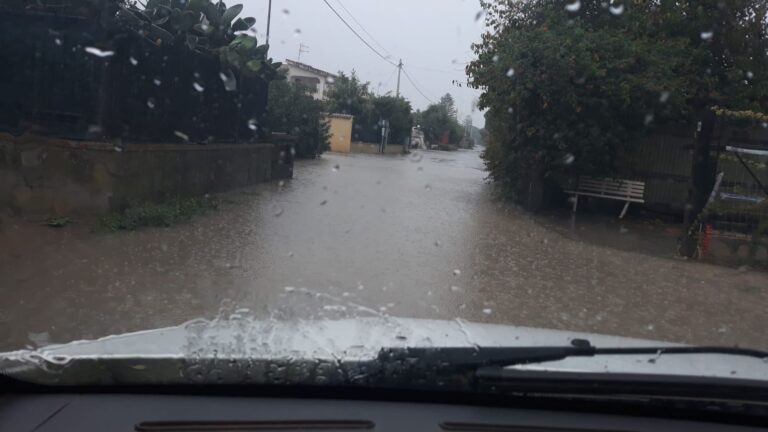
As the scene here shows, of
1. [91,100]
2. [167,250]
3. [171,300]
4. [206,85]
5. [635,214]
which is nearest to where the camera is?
[171,300]

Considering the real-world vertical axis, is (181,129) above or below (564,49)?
below

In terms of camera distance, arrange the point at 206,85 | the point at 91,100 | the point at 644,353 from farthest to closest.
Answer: the point at 206,85
the point at 91,100
the point at 644,353

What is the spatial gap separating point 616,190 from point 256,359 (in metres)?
14.1

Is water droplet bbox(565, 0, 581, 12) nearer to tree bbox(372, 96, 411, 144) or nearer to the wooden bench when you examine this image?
the wooden bench

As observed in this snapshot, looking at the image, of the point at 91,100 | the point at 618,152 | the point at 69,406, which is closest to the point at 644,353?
the point at 69,406

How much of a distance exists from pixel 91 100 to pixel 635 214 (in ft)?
36.8

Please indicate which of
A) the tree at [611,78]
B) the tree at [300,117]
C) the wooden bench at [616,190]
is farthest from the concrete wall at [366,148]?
the wooden bench at [616,190]

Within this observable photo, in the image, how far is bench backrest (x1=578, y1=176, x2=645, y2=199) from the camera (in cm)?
1563

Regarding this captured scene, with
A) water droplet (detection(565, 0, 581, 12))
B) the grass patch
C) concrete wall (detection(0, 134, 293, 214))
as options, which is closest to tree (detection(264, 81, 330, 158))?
water droplet (detection(565, 0, 581, 12))

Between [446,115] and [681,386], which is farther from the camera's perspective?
[446,115]

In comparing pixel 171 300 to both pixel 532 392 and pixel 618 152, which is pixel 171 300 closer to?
pixel 532 392

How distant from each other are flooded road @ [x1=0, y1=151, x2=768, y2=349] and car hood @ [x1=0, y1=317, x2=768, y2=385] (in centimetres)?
305

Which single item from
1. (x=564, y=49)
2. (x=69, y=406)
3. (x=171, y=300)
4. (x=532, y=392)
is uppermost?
(x=564, y=49)

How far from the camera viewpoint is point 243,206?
Result: 41.8 feet
